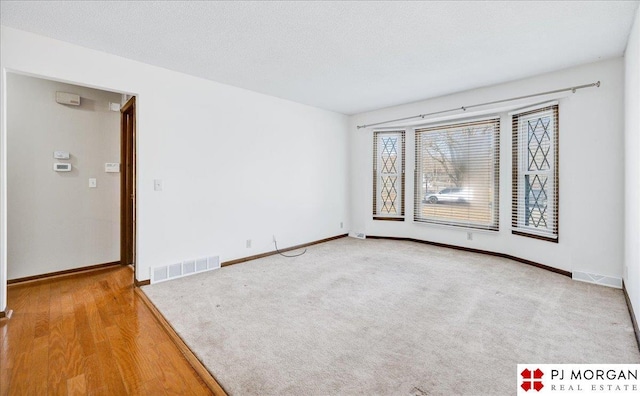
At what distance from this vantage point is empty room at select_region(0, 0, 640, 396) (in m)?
1.94

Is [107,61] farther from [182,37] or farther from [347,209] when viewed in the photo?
[347,209]

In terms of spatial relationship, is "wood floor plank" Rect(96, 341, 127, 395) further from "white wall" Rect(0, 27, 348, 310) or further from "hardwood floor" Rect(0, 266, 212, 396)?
"white wall" Rect(0, 27, 348, 310)

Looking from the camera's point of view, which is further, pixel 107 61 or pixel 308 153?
pixel 308 153

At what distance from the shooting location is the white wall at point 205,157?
2850mm

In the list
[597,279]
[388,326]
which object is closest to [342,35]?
[388,326]

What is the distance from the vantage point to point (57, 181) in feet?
11.6

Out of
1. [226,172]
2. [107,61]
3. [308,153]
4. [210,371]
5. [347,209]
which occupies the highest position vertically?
[107,61]

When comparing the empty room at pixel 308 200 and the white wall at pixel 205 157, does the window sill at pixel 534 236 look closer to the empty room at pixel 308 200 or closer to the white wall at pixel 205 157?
the empty room at pixel 308 200

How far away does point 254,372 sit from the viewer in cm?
178

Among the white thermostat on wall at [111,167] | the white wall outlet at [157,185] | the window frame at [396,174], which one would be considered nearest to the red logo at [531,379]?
the white wall outlet at [157,185]

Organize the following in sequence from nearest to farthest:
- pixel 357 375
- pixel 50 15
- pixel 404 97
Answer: pixel 357 375
pixel 50 15
pixel 404 97

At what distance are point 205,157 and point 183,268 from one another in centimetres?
140

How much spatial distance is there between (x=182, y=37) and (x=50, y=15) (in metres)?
0.94

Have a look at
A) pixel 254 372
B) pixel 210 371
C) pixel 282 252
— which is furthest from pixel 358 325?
pixel 282 252
